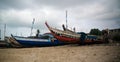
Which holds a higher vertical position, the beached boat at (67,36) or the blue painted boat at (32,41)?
the beached boat at (67,36)

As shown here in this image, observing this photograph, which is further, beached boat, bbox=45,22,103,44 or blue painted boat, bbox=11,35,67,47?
blue painted boat, bbox=11,35,67,47

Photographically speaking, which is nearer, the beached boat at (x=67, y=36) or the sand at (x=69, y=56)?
the sand at (x=69, y=56)

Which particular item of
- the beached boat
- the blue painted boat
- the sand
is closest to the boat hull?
the blue painted boat

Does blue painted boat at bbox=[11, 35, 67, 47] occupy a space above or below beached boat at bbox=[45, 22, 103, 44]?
below

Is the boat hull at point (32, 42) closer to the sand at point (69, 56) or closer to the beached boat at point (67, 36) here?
the beached boat at point (67, 36)

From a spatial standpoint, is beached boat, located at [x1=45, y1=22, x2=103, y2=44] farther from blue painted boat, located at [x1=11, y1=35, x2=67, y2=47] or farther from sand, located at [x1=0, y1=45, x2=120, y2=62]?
sand, located at [x1=0, y1=45, x2=120, y2=62]

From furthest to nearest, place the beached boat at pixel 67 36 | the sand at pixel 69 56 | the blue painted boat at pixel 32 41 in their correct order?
the blue painted boat at pixel 32 41 → the beached boat at pixel 67 36 → the sand at pixel 69 56

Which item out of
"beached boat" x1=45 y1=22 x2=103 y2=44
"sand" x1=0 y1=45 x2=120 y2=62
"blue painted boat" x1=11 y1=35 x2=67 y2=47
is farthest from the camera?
"blue painted boat" x1=11 y1=35 x2=67 y2=47

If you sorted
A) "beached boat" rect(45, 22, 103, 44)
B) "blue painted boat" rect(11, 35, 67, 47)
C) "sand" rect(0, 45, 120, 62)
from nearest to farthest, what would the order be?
"sand" rect(0, 45, 120, 62)
"beached boat" rect(45, 22, 103, 44)
"blue painted boat" rect(11, 35, 67, 47)

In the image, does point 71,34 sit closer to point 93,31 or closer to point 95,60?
point 95,60

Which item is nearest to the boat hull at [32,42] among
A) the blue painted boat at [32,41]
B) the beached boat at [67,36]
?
the blue painted boat at [32,41]

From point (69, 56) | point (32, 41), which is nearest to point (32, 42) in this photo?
point (32, 41)

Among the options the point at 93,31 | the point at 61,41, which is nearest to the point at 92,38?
the point at 61,41

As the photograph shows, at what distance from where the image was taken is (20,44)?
21.7 meters
